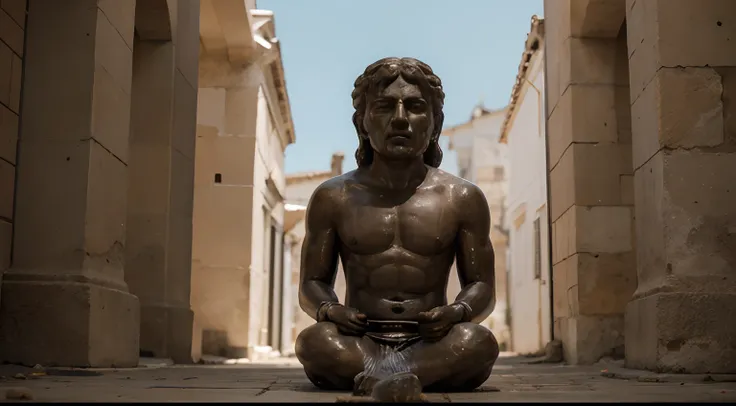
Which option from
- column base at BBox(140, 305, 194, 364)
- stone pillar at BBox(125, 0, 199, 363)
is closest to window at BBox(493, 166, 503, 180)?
stone pillar at BBox(125, 0, 199, 363)

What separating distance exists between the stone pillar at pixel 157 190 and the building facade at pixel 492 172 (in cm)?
1280

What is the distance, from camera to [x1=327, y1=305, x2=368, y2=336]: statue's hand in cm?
425

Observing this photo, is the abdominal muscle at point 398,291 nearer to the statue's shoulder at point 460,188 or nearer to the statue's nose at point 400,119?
the statue's shoulder at point 460,188

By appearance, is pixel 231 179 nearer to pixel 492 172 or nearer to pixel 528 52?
pixel 528 52

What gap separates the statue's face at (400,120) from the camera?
452 cm

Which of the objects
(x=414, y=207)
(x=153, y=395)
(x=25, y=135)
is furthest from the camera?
(x=25, y=135)

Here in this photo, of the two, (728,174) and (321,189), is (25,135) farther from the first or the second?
(728,174)

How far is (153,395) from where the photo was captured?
383cm

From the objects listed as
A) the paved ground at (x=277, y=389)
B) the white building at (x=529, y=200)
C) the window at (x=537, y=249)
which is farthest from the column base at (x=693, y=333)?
the window at (x=537, y=249)

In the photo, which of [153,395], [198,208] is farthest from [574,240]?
[198,208]

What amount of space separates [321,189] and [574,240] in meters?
4.57

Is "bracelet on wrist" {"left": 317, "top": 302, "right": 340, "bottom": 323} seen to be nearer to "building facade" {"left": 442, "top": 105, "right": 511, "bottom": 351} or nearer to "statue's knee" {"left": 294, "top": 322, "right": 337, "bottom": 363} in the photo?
"statue's knee" {"left": 294, "top": 322, "right": 337, "bottom": 363}

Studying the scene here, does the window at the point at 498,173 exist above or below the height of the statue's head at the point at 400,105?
above

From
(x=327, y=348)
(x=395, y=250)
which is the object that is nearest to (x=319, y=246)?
(x=395, y=250)
